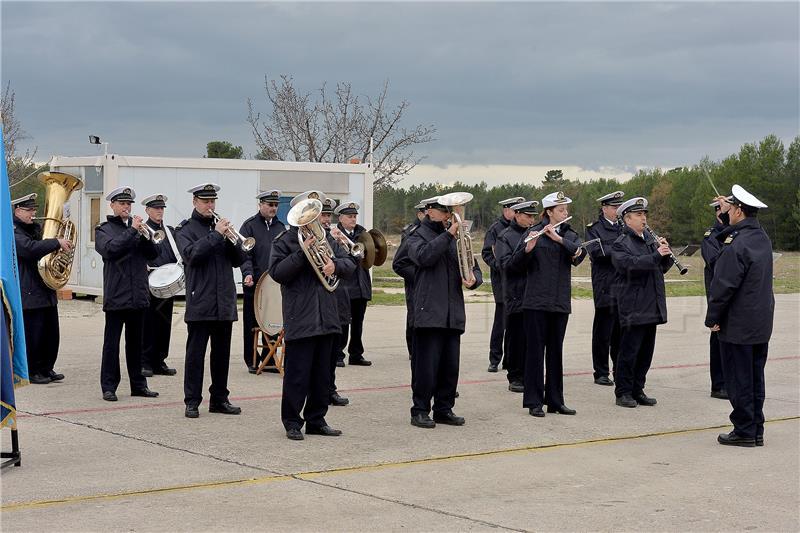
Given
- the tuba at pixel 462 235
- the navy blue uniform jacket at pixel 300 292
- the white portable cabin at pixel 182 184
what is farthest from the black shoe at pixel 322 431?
the white portable cabin at pixel 182 184

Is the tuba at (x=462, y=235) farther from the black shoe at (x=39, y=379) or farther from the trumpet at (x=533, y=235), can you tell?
the black shoe at (x=39, y=379)

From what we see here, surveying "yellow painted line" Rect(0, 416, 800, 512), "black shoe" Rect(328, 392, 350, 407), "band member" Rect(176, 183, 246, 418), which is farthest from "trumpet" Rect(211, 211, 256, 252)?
"yellow painted line" Rect(0, 416, 800, 512)

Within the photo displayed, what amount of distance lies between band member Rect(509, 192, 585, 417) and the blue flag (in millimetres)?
4707

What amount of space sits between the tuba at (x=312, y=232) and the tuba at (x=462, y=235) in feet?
3.69

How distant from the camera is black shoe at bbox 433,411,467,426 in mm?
9914

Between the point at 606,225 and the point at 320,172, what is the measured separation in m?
11.8

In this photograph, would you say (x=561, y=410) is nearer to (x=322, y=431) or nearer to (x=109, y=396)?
(x=322, y=431)

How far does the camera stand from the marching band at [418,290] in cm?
909

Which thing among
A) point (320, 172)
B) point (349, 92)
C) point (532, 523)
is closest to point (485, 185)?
point (349, 92)

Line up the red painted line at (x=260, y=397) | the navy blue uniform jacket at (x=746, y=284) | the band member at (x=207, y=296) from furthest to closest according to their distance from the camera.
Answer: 1. the red painted line at (x=260, y=397)
2. the band member at (x=207, y=296)
3. the navy blue uniform jacket at (x=746, y=284)

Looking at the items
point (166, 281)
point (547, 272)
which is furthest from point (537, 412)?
point (166, 281)

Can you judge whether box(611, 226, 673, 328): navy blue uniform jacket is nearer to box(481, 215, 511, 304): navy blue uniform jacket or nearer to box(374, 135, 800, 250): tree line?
box(481, 215, 511, 304): navy blue uniform jacket

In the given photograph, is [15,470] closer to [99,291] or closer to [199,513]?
[199,513]

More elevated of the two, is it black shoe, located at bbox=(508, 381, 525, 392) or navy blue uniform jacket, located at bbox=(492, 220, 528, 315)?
navy blue uniform jacket, located at bbox=(492, 220, 528, 315)
